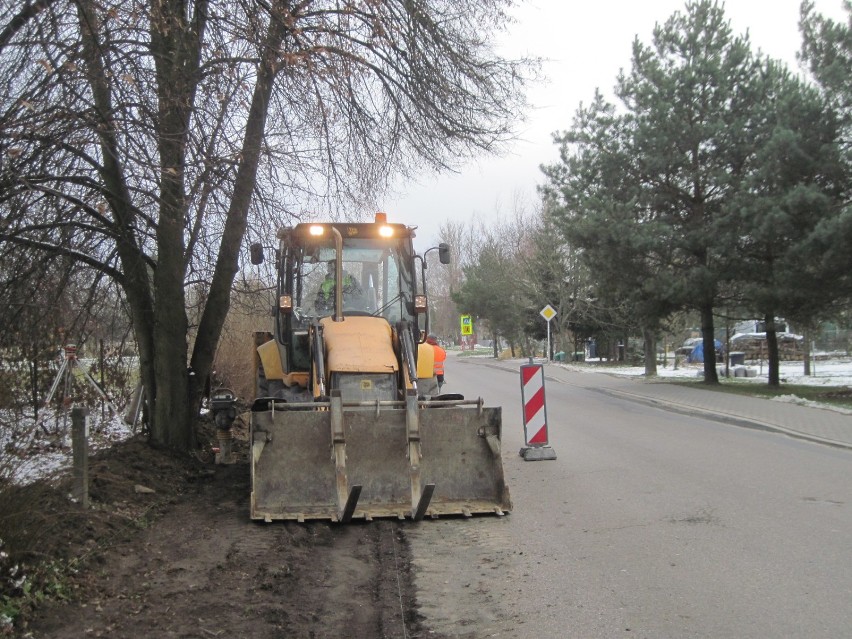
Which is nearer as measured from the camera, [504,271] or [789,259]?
[789,259]

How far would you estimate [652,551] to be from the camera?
6.46 metres

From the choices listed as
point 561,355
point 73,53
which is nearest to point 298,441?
point 73,53

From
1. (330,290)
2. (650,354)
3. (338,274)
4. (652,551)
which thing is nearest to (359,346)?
(338,274)

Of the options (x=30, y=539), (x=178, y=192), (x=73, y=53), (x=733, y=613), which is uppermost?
(x=73, y=53)

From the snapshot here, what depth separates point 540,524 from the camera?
24.8 ft

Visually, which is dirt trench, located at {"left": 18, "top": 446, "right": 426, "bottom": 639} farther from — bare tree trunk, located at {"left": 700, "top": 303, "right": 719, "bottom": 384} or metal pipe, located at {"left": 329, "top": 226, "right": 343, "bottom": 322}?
bare tree trunk, located at {"left": 700, "top": 303, "right": 719, "bottom": 384}

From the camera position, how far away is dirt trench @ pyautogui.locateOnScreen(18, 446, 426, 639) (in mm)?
4758

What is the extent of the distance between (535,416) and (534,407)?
22 centimetres

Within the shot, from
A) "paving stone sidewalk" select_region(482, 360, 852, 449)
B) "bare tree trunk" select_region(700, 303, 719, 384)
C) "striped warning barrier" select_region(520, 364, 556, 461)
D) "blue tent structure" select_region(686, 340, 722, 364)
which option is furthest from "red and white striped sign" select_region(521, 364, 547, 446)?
"blue tent structure" select_region(686, 340, 722, 364)

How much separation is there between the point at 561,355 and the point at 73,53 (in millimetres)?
45337

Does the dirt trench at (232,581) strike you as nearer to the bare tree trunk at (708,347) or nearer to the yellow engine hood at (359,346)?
the yellow engine hood at (359,346)

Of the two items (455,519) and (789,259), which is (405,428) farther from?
(789,259)

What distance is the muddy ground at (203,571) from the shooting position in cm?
478

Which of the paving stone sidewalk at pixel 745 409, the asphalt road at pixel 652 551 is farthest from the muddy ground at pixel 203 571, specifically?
the paving stone sidewalk at pixel 745 409
